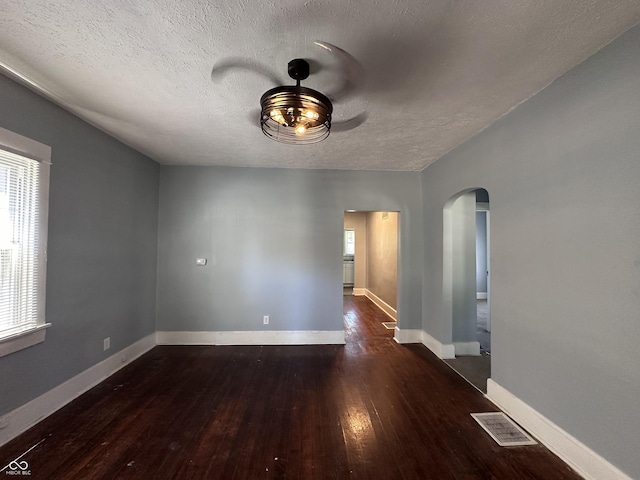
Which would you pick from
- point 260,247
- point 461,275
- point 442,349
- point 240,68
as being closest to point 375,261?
point 461,275

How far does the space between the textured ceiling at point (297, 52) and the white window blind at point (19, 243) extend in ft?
2.09

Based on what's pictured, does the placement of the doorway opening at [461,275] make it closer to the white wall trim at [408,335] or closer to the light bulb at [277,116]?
the white wall trim at [408,335]

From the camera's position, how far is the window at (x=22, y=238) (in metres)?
1.90

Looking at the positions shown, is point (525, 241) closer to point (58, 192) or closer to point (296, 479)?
point (296, 479)

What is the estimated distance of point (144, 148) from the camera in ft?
10.6

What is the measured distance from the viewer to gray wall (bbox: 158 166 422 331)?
3.85m

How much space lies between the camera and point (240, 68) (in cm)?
174

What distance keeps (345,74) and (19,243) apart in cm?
264

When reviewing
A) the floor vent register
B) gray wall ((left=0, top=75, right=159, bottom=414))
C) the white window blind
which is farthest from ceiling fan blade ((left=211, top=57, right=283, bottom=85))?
the floor vent register

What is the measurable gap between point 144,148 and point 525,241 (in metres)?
4.02

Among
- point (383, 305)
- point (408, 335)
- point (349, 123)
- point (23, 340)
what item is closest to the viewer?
point (23, 340)

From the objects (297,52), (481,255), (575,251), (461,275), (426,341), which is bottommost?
(426,341)

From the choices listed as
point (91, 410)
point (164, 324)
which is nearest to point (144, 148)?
point (164, 324)

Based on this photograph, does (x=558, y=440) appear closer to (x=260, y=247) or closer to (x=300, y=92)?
(x=300, y=92)
